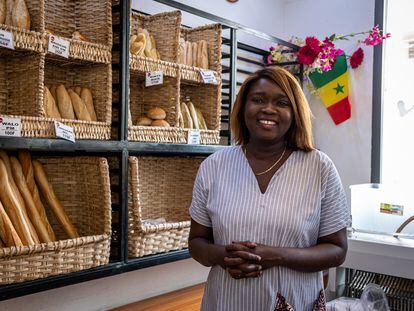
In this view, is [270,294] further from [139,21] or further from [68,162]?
[139,21]

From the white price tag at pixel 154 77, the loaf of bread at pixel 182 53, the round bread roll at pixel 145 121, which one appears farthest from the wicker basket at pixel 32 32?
the loaf of bread at pixel 182 53

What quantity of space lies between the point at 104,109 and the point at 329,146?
2041 millimetres

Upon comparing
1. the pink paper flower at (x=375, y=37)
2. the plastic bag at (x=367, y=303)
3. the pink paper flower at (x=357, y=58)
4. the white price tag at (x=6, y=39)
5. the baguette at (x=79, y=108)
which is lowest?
the plastic bag at (x=367, y=303)

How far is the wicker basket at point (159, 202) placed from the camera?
2.13 metres

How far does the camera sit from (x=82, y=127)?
1.93m

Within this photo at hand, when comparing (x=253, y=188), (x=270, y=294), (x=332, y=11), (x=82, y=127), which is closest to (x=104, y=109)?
(x=82, y=127)

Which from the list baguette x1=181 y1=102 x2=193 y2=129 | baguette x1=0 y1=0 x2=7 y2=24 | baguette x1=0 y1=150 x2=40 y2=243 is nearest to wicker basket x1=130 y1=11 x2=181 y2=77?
baguette x1=181 y1=102 x2=193 y2=129

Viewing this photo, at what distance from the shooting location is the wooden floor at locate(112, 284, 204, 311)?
96.6 inches

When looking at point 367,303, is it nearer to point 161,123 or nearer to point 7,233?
point 161,123

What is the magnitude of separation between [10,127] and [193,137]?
983 millimetres

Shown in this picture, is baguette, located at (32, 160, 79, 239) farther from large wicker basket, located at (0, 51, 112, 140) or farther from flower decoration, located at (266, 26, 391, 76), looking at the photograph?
flower decoration, located at (266, 26, 391, 76)

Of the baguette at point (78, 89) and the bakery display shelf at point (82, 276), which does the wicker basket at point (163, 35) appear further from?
the bakery display shelf at point (82, 276)

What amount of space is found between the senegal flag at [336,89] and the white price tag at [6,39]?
241 centimetres

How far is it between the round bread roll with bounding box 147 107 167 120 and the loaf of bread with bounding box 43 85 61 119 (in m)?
0.53
